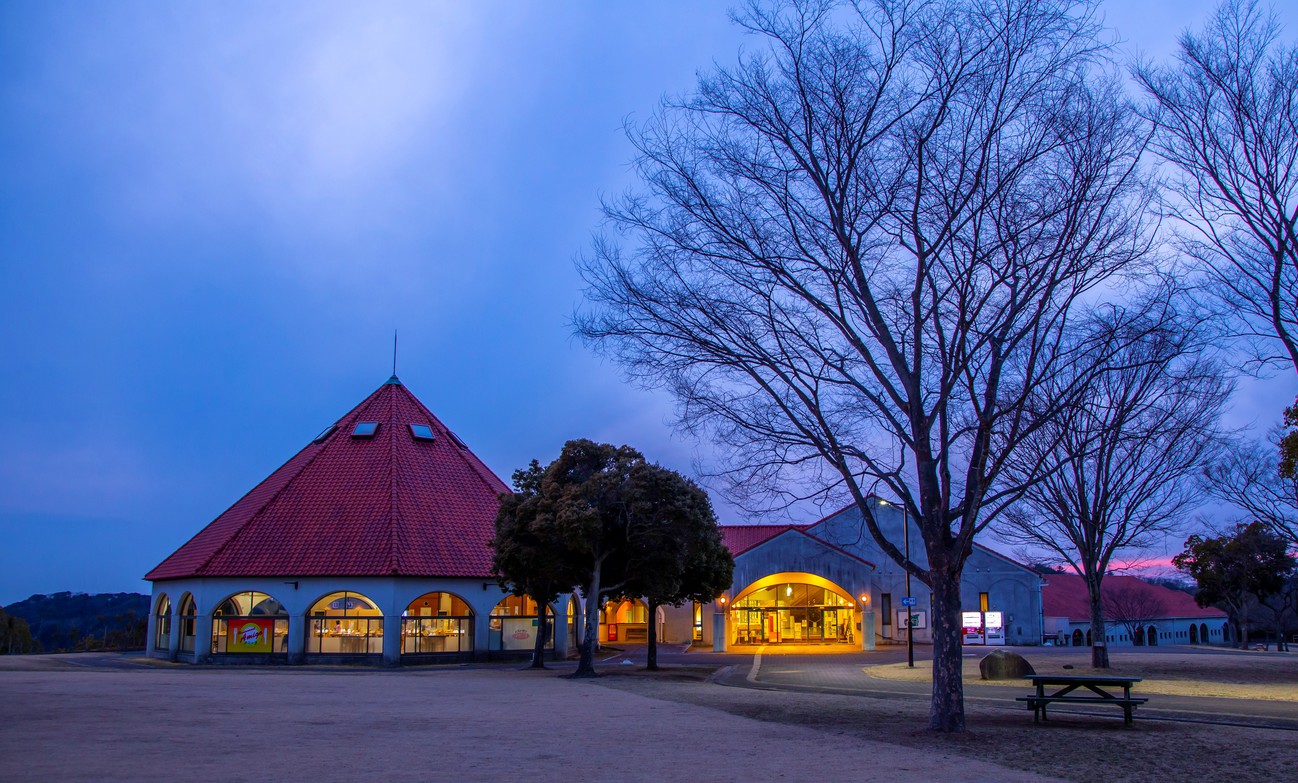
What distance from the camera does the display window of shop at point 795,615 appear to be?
171 ft

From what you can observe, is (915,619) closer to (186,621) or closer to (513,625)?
(513,625)

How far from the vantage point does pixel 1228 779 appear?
1026 cm

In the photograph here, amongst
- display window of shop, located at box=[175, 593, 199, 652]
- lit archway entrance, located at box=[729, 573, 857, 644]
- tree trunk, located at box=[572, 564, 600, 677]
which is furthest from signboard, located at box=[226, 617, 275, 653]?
lit archway entrance, located at box=[729, 573, 857, 644]

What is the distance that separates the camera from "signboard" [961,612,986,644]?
4809 cm

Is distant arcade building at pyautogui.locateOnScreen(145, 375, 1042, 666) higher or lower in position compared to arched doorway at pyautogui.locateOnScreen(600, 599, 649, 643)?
higher

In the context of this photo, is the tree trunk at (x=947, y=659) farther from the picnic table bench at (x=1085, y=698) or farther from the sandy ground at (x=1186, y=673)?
the sandy ground at (x=1186, y=673)

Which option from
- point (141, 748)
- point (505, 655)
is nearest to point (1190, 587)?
point (505, 655)

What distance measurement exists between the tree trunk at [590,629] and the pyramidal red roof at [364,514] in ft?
30.1

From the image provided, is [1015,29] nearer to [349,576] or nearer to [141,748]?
[141,748]

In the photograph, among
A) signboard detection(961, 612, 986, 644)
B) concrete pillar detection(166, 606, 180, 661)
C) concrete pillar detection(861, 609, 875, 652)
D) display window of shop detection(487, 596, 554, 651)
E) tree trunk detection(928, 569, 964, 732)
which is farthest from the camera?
signboard detection(961, 612, 986, 644)

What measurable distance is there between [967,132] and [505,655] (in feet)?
96.8

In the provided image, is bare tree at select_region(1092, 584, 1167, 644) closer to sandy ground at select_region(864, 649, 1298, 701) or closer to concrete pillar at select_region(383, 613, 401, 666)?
sandy ground at select_region(864, 649, 1298, 701)

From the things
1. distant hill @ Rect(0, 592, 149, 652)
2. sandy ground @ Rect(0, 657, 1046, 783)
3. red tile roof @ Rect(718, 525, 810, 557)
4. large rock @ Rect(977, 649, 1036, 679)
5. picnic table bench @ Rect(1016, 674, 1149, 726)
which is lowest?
distant hill @ Rect(0, 592, 149, 652)

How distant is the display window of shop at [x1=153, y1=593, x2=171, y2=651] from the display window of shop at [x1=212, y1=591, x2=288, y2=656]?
13.6ft
